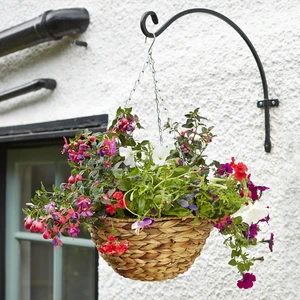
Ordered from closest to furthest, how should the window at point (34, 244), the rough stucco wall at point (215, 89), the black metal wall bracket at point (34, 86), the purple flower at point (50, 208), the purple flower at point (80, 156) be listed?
1. the purple flower at point (50, 208)
2. the purple flower at point (80, 156)
3. the rough stucco wall at point (215, 89)
4. the black metal wall bracket at point (34, 86)
5. the window at point (34, 244)

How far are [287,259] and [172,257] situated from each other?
672 millimetres

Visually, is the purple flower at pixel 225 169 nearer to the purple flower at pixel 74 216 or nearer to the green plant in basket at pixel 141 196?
the green plant in basket at pixel 141 196

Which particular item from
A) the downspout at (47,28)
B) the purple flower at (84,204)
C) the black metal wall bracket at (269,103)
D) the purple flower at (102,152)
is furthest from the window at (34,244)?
the purple flower at (84,204)

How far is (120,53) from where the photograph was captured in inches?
126

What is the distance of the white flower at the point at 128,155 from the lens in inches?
82.5

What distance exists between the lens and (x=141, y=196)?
1964mm

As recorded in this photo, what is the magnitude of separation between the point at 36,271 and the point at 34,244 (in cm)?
16

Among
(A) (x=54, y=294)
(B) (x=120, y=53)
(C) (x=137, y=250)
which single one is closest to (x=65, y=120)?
(B) (x=120, y=53)

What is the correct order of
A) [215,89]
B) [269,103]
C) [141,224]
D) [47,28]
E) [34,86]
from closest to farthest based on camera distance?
[141,224], [269,103], [215,89], [47,28], [34,86]

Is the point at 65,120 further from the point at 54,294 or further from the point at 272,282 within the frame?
the point at 272,282

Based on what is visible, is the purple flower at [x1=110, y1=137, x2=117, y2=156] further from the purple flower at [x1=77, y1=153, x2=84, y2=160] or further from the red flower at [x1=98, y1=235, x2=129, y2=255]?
the red flower at [x1=98, y1=235, x2=129, y2=255]

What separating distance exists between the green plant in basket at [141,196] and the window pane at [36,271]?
1.80 metres

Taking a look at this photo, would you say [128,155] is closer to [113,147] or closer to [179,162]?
[113,147]

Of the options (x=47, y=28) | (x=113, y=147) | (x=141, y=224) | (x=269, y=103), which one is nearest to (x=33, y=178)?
(x=47, y=28)
